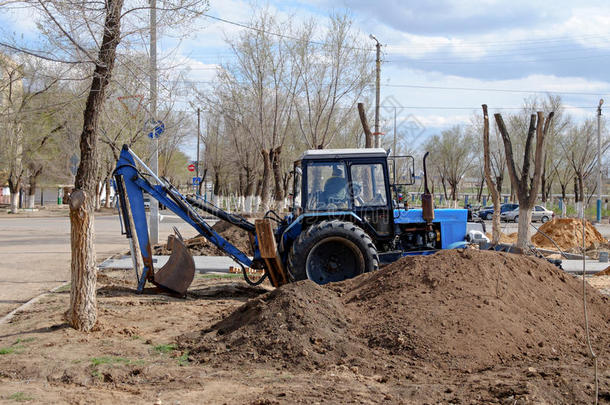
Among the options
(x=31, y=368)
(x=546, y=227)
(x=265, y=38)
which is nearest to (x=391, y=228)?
(x=31, y=368)

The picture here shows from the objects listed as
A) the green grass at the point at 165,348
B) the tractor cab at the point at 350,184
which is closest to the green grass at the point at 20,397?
the green grass at the point at 165,348

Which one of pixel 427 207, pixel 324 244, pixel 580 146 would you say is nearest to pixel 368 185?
pixel 427 207

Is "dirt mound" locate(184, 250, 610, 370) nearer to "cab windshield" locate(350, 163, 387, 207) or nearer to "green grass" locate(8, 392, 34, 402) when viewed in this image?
"green grass" locate(8, 392, 34, 402)

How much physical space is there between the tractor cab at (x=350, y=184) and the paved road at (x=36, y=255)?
5.30 meters

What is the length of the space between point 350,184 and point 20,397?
6689 millimetres

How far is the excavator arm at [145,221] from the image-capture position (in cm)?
1020

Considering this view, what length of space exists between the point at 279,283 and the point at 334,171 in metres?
2.19

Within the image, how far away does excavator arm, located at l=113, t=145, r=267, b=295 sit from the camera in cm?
1020

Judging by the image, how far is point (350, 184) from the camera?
35.2ft

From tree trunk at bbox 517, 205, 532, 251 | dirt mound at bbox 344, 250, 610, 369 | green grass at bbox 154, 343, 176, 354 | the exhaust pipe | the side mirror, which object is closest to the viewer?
dirt mound at bbox 344, 250, 610, 369

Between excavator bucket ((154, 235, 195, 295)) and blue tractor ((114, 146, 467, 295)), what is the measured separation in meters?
0.02

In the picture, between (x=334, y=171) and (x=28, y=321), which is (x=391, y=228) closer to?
(x=334, y=171)

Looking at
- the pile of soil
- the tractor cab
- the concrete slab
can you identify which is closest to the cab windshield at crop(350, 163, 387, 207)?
the tractor cab

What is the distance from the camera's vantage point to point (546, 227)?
2406cm
